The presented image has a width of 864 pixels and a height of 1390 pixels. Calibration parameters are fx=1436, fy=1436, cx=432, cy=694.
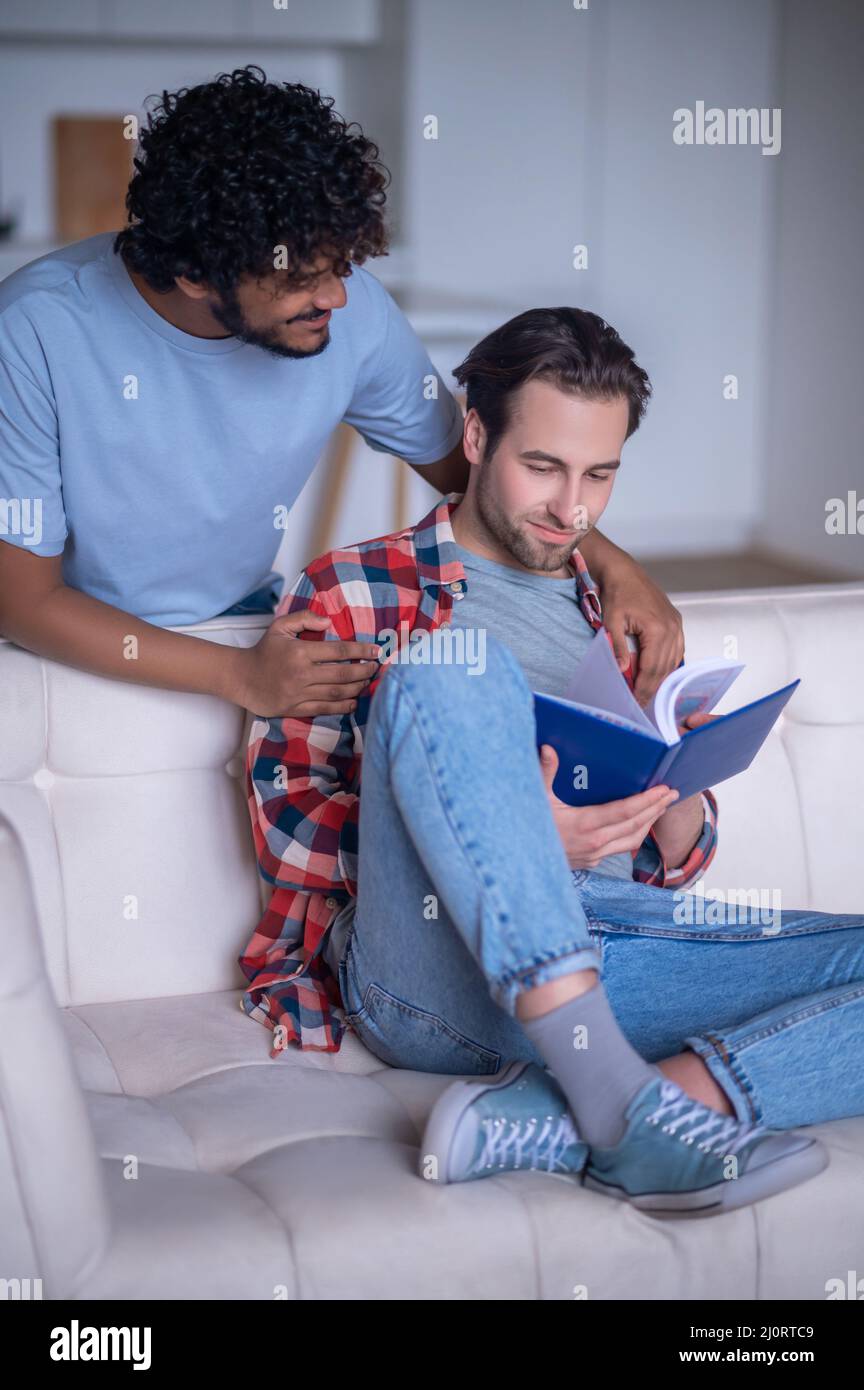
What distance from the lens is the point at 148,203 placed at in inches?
62.7

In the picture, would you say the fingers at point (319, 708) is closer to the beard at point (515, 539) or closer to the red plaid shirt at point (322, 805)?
the red plaid shirt at point (322, 805)

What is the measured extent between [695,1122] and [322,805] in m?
0.55

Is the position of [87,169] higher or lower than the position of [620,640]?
higher

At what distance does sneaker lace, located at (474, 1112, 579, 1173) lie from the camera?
1.26 meters

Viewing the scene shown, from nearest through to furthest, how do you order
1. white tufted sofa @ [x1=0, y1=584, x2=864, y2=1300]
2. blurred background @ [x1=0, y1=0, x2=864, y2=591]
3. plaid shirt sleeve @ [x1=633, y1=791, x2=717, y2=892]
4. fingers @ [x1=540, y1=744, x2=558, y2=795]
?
1. white tufted sofa @ [x1=0, y1=584, x2=864, y2=1300]
2. fingers @ [x1=540, y1=744, x2=558, y2=795]
3. plaid shirt sleeve @ [x1=633, y1=791, x2=717, y2=892]
4. blurred background @ [x1=0, y1=0, x2=864, y2=591]

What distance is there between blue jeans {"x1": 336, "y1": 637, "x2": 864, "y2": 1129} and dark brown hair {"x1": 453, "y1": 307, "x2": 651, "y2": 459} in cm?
53

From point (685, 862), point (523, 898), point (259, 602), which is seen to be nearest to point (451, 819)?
point (523, 898)

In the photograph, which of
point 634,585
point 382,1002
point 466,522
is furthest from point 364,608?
point 382,1002

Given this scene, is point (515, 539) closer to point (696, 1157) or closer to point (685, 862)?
point (685, 862)

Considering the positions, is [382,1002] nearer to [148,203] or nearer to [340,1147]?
[340,1147]

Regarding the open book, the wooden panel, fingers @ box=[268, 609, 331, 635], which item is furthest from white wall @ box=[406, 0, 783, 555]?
the open book

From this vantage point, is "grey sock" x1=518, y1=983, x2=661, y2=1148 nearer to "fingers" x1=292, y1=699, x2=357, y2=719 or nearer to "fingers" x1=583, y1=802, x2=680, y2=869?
"fingers" x1=583, y1=802, x2=680, y2=869

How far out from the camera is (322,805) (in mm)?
1579
